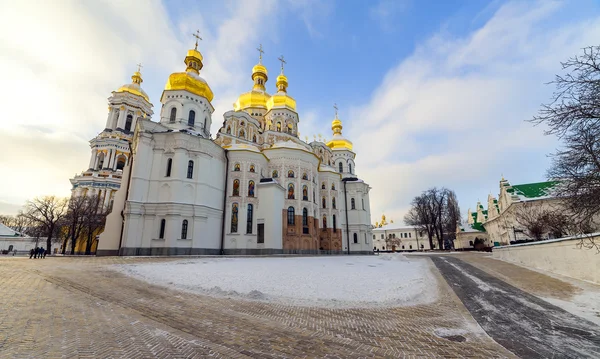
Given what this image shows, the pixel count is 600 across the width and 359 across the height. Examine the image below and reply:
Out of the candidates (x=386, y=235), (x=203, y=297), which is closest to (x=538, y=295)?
(x=203, y=297)

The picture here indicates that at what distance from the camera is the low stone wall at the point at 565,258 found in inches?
461

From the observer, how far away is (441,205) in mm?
49094

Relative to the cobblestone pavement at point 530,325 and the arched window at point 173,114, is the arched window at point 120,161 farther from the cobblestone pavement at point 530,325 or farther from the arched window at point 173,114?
the cobblestone pavement at point 530,325

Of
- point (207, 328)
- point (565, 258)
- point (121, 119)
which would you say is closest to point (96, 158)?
point (121, 119)

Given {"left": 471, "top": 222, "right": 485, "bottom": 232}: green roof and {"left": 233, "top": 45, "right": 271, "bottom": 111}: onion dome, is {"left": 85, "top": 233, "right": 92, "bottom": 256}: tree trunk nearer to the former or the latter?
{"left": 233, "top": 45, "right": 271, "bottom": 111}: onion dome

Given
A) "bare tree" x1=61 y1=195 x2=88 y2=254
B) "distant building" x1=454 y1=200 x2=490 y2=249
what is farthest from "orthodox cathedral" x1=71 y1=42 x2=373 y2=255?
"distant building" x1=454 y1=200 x2=490 y2=249

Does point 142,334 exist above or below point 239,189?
below

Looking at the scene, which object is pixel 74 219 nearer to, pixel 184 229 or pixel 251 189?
pixel 184 229

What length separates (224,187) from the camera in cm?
2966

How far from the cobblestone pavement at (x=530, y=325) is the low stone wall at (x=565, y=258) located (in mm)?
3055

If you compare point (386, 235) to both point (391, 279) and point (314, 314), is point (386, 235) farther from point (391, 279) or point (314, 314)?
point (314, 314)

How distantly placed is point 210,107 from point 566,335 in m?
35.1

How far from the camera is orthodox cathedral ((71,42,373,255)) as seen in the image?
2461cm

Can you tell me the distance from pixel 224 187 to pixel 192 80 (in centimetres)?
1372
